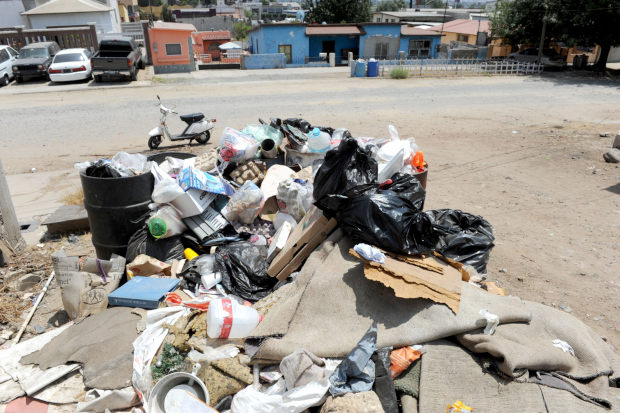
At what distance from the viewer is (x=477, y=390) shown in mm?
2379

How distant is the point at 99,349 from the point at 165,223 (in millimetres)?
1208

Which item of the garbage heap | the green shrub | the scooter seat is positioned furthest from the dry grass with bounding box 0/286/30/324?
the green shrub

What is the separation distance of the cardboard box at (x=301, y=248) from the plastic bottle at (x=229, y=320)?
588mm

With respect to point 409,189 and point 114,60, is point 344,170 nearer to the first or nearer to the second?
point 409,189

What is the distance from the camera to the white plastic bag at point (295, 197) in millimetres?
4062

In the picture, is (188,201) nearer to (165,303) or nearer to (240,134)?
(165,303)

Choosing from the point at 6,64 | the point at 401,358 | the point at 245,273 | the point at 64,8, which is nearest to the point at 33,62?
the point at 6,64

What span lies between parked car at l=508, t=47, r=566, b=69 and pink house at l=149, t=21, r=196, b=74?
17.4 m

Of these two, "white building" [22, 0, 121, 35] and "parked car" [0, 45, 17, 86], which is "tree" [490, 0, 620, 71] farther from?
"white building" [22, 0, 121, 35]

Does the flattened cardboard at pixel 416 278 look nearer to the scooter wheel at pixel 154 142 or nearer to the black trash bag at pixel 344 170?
the black trash bag at pixel 344 170

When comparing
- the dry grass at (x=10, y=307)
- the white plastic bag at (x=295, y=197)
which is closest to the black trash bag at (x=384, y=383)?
the white plastic bag at (x=295, y=197)

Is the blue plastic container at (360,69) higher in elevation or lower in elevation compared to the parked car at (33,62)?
lower

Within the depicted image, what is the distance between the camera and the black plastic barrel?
3707mm

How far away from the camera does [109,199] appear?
3.72 metres
